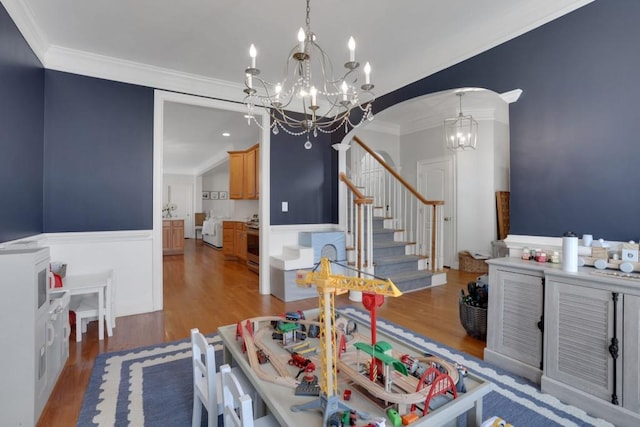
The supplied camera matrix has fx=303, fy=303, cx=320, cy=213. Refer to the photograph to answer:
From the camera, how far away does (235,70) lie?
3.60 m

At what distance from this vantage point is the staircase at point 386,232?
4.27m

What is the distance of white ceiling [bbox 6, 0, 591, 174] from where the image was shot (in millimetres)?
2418

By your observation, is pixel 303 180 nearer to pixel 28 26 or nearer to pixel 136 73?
pixel 136 73

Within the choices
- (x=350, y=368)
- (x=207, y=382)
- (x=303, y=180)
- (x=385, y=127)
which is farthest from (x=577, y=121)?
(x=385, y=127)

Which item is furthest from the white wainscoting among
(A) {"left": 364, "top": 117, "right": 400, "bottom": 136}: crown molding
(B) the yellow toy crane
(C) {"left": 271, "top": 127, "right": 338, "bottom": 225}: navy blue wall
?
(A) {"left": 364, "top": 117, "right": 400, "bottom": 136}: crown molding

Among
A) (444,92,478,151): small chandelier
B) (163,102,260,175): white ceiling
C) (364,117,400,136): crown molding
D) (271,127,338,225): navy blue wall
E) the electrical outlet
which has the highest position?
(364,117,400,136): crown molding

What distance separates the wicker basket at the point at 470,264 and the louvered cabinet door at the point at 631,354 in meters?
4.04

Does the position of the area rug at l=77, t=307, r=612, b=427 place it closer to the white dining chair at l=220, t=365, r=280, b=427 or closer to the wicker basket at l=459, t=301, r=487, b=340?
the wicker basket at l=459, t=301, r=487, b=340

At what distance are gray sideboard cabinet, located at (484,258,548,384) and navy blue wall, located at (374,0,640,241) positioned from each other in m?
0.43

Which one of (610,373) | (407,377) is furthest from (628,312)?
(407,377)

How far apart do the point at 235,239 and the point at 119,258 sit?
145 inches

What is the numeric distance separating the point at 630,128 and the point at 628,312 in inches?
45.4

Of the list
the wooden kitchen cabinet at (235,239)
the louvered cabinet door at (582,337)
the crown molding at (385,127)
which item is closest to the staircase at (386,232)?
the crown molding at (385,127)

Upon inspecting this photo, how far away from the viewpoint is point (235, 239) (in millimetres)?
7082
